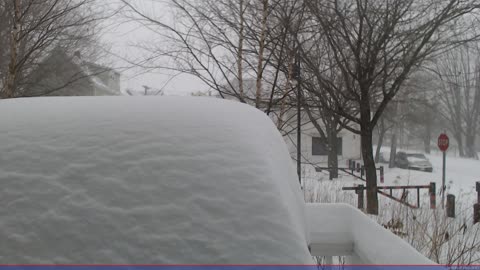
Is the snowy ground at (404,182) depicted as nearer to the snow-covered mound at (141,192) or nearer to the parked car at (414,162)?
the parked car at (414,162)

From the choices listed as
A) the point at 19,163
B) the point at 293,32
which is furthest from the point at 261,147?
the point at 293,32

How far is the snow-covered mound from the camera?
1018mm

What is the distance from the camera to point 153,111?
55.6 inches

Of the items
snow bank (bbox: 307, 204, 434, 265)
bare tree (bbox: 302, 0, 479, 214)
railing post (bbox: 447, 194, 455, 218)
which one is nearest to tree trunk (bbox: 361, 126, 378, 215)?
bare tree (bbox: 302, 0, 479, 214)

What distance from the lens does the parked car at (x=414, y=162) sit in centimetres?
2430

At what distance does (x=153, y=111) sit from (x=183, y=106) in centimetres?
13

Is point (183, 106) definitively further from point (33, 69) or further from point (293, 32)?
point (33, 69)

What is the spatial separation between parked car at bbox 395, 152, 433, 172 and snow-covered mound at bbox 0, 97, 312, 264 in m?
25.4

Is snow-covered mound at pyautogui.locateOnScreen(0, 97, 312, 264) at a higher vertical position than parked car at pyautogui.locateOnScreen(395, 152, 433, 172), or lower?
higher

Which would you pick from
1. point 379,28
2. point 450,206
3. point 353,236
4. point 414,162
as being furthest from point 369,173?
point 414,162

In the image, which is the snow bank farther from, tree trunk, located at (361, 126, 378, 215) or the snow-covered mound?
tree trunk, located at (361, 126, 378, 215)

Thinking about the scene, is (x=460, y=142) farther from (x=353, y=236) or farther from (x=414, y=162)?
(x=353, y=236)

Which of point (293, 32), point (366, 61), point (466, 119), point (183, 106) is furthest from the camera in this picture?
point (466, 119)

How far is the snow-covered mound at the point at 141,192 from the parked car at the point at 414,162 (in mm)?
25433
